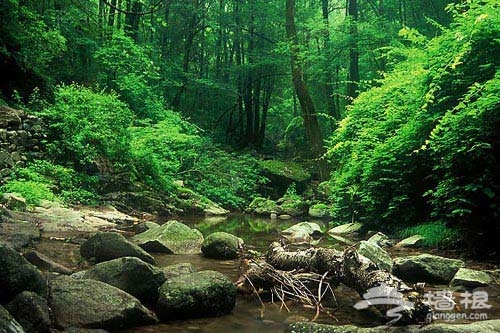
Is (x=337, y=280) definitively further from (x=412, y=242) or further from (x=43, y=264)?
(x=412, y=242)

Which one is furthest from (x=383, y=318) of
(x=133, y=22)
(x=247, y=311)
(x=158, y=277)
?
(x=133, y=22)

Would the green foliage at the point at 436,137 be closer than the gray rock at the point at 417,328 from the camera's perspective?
No

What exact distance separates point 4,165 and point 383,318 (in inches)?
378

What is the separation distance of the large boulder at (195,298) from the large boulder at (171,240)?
3094 mm

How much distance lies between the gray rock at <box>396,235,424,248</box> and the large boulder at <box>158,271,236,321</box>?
429cm

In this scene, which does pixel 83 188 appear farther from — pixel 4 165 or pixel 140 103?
pixel 140 103

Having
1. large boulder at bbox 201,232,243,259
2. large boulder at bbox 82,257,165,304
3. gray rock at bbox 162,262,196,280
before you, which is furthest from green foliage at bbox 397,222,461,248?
large boulder at bbox 82,257,165,304

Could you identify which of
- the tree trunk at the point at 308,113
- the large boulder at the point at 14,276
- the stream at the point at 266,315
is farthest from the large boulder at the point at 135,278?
→ the tree trunk at the point at 308,113

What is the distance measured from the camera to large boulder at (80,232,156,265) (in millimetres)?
5801

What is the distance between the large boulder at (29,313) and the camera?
3.14 m

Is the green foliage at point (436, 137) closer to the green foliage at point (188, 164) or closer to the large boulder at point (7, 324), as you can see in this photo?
the large boulder at point (7, 324)

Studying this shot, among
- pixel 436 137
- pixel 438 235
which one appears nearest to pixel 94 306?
pixel 436 137

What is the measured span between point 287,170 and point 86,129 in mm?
12135

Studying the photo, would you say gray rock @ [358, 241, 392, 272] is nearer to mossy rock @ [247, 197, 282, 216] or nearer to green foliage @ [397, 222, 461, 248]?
green foliage @ [397, 222, 461, 248]
